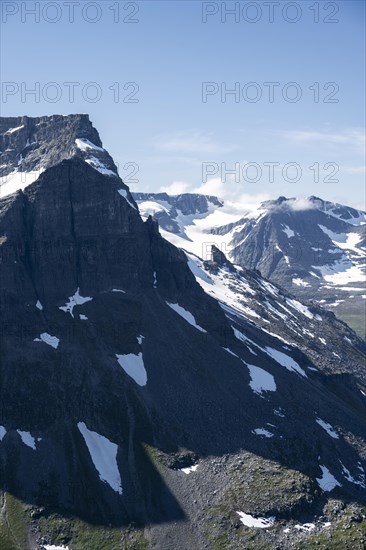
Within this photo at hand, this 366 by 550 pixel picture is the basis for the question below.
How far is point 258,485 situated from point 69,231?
280ft

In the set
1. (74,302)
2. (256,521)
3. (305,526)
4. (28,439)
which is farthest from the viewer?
(74,302)

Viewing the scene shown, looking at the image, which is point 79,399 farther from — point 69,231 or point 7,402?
point 69,231

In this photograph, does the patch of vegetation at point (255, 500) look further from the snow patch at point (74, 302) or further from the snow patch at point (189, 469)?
the snow patch at point (74, 302)

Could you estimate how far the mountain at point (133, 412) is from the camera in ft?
443

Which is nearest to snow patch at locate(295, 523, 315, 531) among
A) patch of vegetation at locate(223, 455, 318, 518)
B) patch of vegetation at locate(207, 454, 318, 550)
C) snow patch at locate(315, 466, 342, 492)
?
patch of vegetation at locate(207, 454, 318, 550)

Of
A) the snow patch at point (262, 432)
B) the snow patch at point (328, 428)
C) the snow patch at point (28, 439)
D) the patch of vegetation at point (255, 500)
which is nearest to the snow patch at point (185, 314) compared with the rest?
the snow patch at point (262, 432)

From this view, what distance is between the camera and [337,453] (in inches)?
6378

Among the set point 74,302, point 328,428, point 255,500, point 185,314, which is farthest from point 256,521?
point 74,302

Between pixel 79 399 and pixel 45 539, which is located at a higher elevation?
pixel 79 399

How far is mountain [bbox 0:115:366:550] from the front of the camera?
5310 inches

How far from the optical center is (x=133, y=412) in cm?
15825

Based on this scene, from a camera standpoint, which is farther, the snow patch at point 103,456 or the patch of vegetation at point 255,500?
the snow patch at point 103,456

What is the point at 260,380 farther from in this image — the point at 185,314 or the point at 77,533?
the point at 77,533

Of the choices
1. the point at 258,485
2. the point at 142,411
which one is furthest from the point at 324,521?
the point at 142,411
